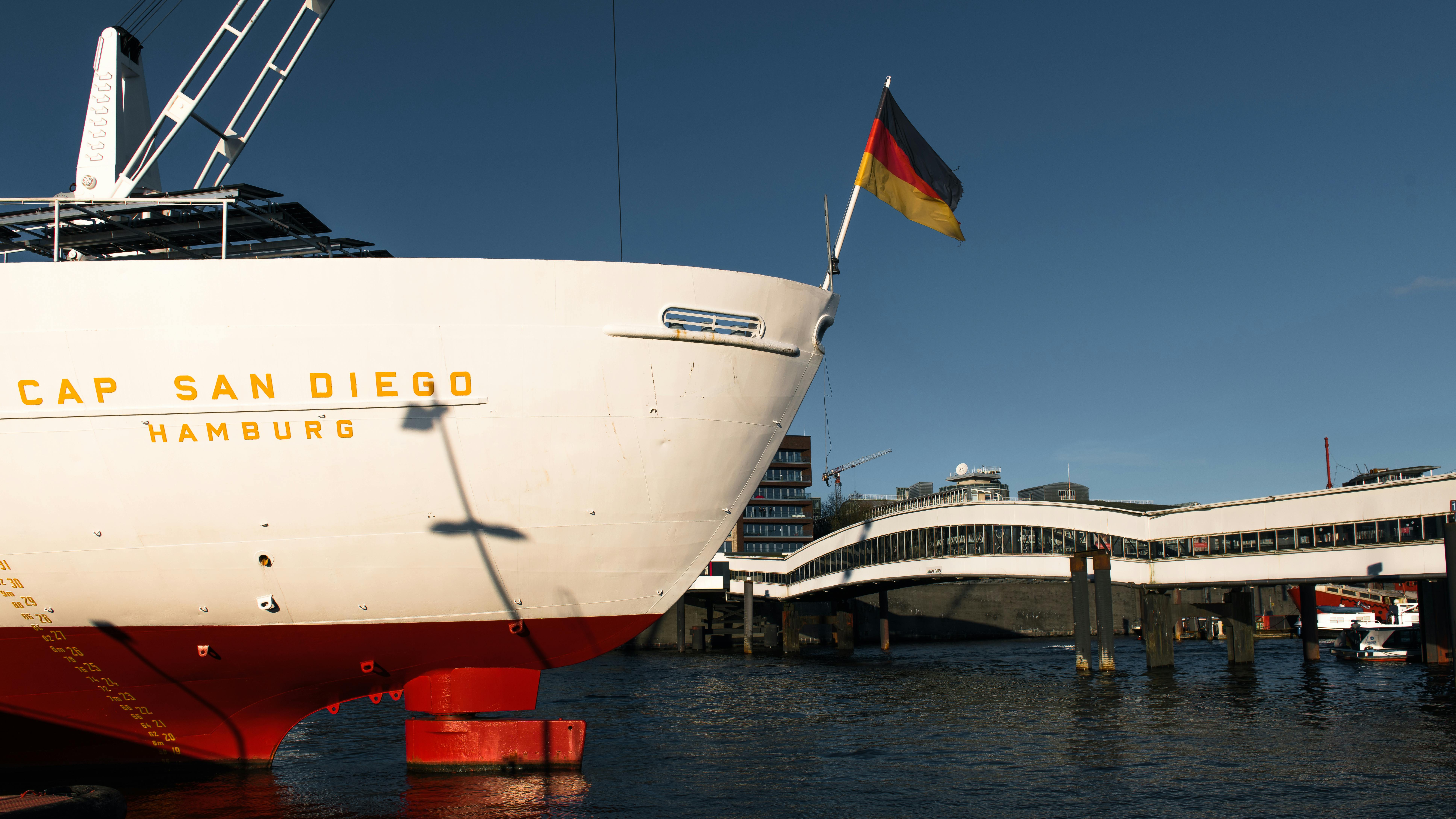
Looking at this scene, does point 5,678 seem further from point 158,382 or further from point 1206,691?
point 1206,691

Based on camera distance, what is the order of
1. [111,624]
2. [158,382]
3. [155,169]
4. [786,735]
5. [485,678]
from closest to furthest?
[158,382] → [111,624] → [485,678] → [155,169] → [786,735]

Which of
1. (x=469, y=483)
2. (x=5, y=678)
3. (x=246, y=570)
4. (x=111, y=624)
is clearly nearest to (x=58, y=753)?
(x=5, y=678)

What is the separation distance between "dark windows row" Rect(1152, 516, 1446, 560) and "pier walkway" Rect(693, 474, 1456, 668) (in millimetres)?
34

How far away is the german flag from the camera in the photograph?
12.8m

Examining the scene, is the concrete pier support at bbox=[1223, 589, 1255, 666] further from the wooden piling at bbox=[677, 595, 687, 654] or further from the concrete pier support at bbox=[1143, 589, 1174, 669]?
the wooden piling at bbox=[677, 595, 687, 654]

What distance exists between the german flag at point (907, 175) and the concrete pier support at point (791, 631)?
42007 mm

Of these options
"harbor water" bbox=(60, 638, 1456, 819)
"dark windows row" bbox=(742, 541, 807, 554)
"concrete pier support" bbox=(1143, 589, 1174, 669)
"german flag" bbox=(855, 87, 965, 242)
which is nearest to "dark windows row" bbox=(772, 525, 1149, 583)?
"concrete pier support" bbox=(1143, 589, 1174, 669)

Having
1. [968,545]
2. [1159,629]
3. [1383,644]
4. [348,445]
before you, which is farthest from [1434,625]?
[348,445]

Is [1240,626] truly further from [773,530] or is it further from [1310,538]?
[773,530]

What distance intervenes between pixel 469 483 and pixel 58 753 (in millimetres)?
7033

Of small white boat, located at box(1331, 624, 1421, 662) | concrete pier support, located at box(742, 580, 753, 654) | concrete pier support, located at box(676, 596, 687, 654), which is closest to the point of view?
small white boat, located at box(1331, 624, 1421, 662)

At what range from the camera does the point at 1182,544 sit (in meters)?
32.4

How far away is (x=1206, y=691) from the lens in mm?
24984

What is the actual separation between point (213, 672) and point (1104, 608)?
2611cm
